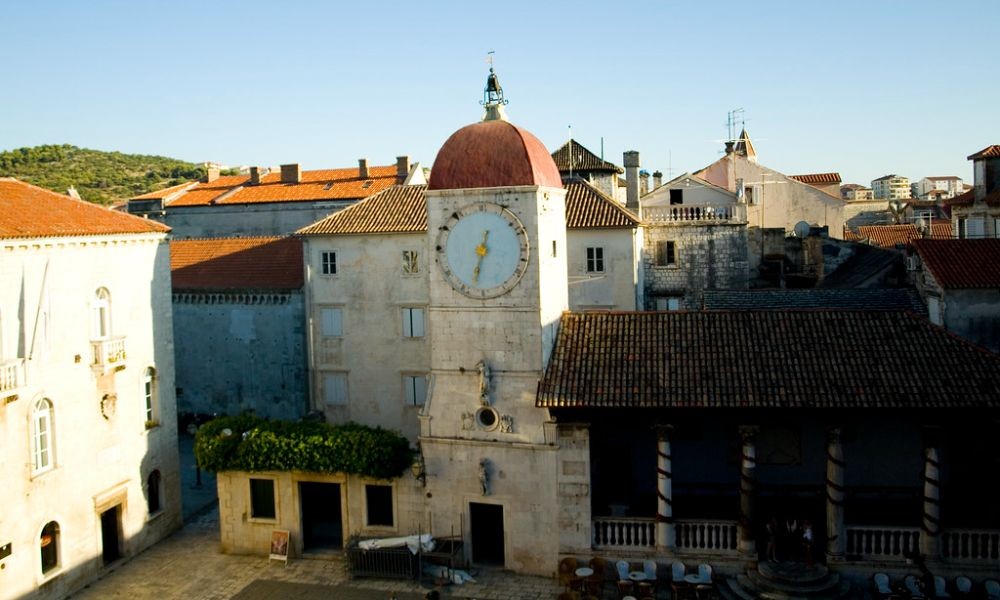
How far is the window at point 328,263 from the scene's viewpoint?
38.0m

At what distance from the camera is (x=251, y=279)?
41.0 meters

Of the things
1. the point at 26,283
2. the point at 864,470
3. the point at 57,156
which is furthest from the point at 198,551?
the point at 57,156

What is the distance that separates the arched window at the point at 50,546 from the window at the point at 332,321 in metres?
15.7

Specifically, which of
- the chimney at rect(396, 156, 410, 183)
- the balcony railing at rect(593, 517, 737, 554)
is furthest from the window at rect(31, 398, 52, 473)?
the chimney at rect(396, 156, 410, 183)

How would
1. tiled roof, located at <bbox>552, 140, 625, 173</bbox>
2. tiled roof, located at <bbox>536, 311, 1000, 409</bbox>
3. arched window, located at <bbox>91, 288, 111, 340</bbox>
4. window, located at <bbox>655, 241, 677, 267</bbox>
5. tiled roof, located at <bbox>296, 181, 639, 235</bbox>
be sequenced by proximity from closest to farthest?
tiled roof, located at <bbox>536, 311, 1000, 409</bbox>
arched window, located at <bbox>91, 288, 111, 340</bbox>
tiled roof, located at <bbox>296, 181, 639, 235</bbox>
window, located at <bbox>655, 241, 677, 267</bbox>
tiled roof, located at <bbox>552, 140, 625, 173</bbox>

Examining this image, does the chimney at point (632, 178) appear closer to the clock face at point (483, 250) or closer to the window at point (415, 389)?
the window at point (415, 389)

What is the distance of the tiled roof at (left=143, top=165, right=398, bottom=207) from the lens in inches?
2272

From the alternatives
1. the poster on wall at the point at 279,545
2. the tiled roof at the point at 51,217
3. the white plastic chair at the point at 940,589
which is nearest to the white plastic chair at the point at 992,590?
the white plastic chair at the point at 940,589

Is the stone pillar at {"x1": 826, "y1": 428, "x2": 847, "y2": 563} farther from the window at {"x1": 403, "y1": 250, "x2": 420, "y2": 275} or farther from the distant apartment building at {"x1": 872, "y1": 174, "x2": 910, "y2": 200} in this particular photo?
the distant apartment building at {"x1": 872, "y1": 174, "x2": 910, "y2": 200}

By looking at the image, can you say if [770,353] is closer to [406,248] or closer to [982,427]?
[982,427]

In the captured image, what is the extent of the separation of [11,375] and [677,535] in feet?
57.4

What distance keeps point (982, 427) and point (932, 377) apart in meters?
2.05

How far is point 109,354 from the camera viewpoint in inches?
1034

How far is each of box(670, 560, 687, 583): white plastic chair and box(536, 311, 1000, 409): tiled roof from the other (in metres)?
4.17
